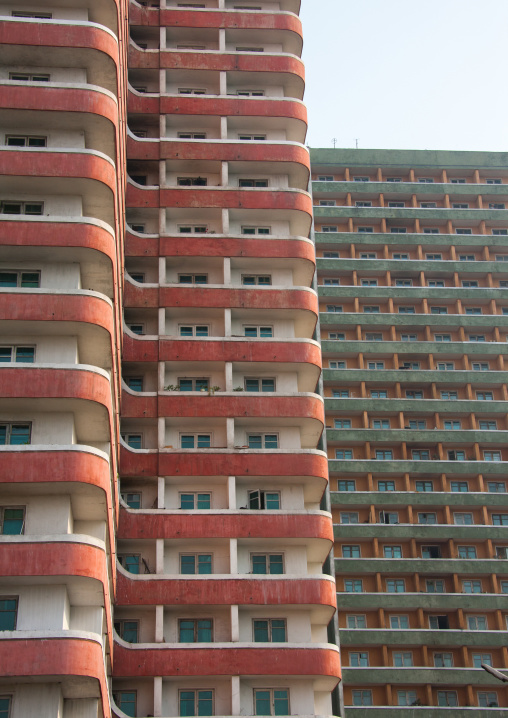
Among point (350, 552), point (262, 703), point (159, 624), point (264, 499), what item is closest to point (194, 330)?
point (264, 499)

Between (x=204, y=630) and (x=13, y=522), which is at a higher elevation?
(x=13, y=522)

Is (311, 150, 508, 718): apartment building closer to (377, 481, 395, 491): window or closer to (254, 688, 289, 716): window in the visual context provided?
(377, 481, 395, 491): window

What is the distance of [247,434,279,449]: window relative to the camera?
153 feet

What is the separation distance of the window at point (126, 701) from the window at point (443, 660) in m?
27.2

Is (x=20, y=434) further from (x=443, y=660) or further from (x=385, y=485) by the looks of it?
(x=385, y=485)

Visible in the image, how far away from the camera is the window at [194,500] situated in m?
44.9

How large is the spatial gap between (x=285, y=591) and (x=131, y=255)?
58.2 ft

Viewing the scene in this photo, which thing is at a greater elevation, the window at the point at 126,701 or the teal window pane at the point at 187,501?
the teal window pane at the point at 187,501

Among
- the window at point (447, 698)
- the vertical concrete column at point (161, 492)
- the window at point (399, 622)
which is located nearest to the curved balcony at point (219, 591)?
the vertical concrete column at point (161, 492)

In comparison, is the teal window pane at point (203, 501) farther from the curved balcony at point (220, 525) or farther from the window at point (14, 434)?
the window at point (14, 434)

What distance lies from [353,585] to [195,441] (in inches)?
893

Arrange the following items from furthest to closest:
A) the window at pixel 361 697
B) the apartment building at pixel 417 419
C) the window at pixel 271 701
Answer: the apartment building at pixel 417 419 → the window at pixel 361 697 → the window at pixel 271 701

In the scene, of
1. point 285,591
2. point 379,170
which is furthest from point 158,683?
point 379,170

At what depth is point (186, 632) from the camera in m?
42.2
